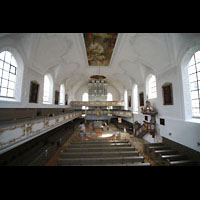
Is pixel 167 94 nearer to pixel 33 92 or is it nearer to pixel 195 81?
pixel 195 81

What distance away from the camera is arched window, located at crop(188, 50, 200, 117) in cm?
483

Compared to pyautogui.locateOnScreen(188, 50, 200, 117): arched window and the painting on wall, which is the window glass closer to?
the painting on wall

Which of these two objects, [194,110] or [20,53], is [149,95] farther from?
[20,53]

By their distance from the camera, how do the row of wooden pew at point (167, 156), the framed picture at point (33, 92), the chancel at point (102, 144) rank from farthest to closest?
1. the framed picture at point (33, 92)
2. the chancel at point (102, 144)
3. the row of wooden pew at point (167, 156)

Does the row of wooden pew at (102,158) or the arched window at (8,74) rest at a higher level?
the arched window at (8,74)

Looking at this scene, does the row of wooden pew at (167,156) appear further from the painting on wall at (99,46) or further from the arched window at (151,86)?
the painting on wall at (99,46)

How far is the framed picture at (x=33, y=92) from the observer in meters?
6.40

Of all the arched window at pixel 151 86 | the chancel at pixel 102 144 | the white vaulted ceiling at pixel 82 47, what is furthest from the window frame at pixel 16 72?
the arched window at pixel 151 86

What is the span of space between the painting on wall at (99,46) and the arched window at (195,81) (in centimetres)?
511

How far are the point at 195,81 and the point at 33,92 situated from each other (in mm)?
10146

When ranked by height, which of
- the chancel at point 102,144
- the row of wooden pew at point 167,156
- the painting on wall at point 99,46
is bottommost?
the row of wooden pew at point 167,156

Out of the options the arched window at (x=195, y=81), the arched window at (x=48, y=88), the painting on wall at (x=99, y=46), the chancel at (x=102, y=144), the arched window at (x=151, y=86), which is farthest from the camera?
the arched window at (x=48, y=88)

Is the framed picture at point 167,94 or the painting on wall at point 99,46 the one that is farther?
the painting on wall at point 99,46

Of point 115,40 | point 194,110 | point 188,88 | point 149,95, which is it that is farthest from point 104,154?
point 115,40
